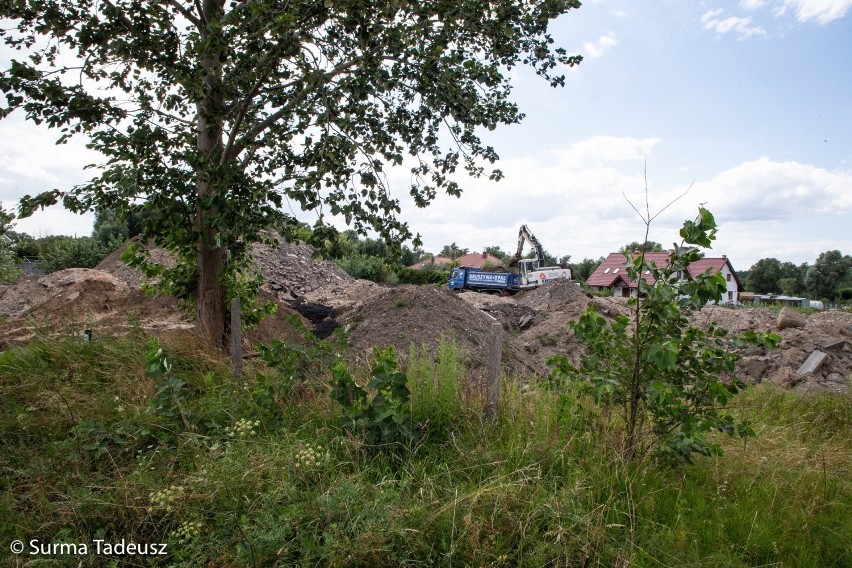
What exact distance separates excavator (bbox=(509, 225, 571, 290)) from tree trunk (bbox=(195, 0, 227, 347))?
68.9ft

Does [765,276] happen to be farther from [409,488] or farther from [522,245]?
[409,488]

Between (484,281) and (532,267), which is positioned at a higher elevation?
(532,267)

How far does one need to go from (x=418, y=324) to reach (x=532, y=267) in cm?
1879

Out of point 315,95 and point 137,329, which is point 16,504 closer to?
point 137,329

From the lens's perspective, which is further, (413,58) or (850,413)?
(850,413)

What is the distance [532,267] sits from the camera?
1110 inches

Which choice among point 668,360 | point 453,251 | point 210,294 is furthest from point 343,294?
point 453,251

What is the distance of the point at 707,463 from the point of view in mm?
4176

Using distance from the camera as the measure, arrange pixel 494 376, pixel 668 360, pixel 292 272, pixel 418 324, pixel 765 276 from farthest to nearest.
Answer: pixel 765 276
pixel 292 272
pixel 418 324
pixel 494 376
pixel 668 360

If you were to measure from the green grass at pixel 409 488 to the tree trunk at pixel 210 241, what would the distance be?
1.76 metres

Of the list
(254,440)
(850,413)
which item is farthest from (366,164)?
(850,413)

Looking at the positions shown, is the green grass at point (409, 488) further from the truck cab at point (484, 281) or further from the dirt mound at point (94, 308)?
the truck cab at point (484, 281)

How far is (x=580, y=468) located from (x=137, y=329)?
5.51 metres

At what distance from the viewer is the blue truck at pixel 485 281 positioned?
1093 inches
